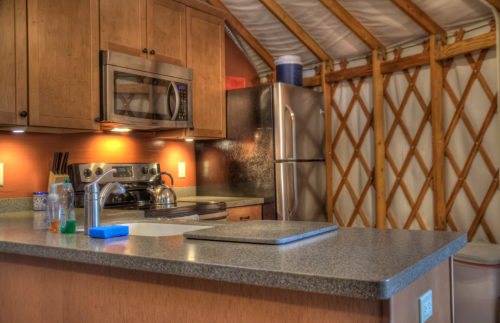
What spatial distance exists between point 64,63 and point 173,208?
105 cm

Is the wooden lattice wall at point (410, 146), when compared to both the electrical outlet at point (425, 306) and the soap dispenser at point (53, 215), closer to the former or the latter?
the electrical outlet at point (425, 306)

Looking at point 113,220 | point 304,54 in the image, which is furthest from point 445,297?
point 304,54

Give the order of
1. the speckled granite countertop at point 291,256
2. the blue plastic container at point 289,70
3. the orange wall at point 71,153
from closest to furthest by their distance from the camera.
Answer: the speckled granite countertop at point 291,256 < the orange wall at point 71,153 < the blue plastic container at point 289,70

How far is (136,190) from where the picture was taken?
3287mm

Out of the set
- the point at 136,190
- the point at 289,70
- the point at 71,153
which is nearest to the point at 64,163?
the point at 71,153

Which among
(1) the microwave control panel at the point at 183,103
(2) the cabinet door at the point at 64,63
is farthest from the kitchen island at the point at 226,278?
(1) the microwave control panel at the point at 183,103

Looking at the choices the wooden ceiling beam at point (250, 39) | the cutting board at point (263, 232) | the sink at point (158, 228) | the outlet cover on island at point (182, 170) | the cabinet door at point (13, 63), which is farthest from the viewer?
the wooden ceiling beam at point (250, 39)

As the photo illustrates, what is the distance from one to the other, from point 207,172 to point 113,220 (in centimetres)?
188

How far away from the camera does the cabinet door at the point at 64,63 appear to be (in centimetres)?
246

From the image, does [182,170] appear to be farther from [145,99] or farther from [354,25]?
[354,25]

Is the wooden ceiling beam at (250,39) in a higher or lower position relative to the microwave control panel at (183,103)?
higher

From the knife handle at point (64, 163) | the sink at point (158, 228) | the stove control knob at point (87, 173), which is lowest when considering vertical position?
the sink at point (158, 228)

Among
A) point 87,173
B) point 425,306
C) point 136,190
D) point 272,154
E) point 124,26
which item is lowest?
point 425,306

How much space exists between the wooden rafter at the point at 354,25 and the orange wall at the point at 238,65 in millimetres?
1123
